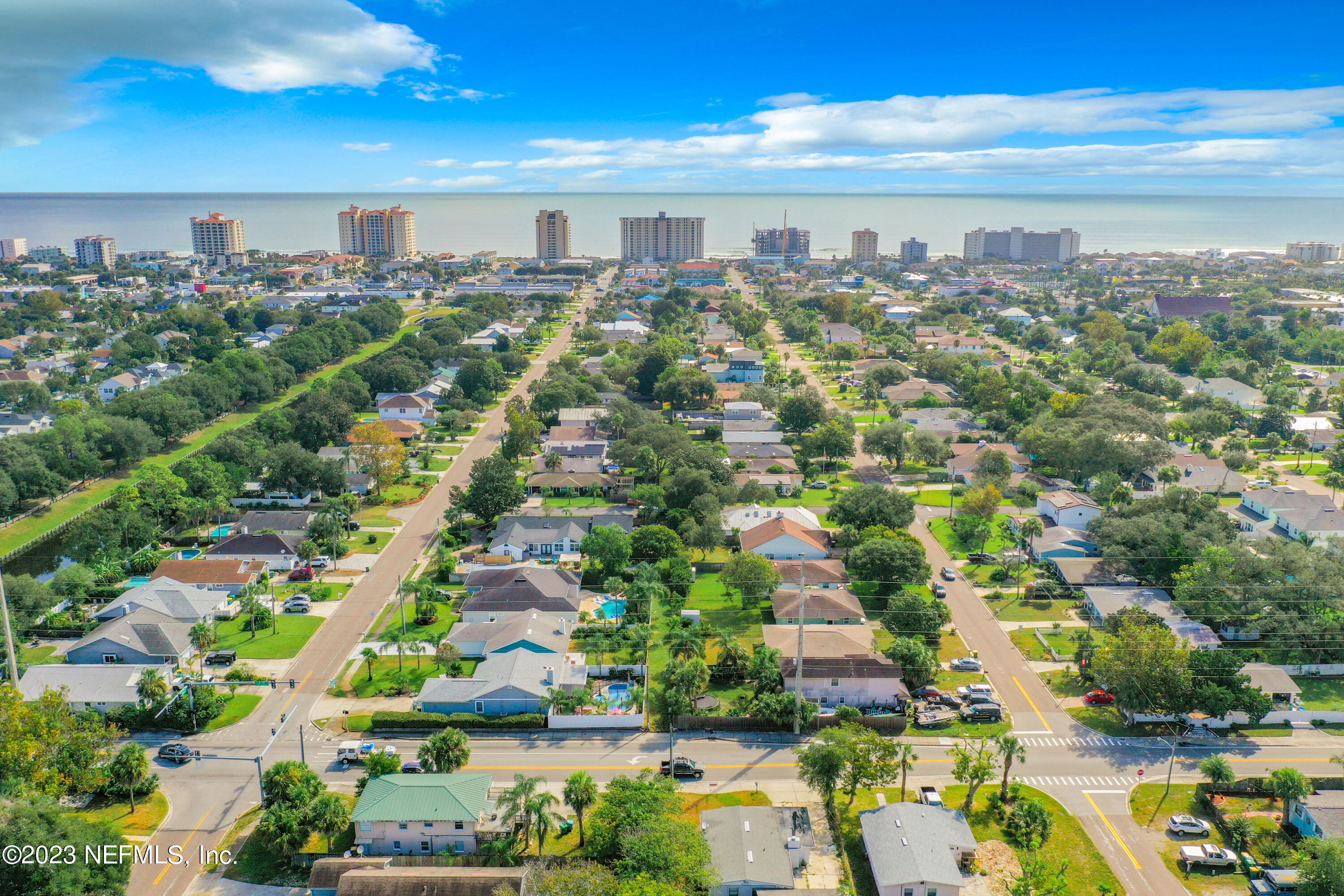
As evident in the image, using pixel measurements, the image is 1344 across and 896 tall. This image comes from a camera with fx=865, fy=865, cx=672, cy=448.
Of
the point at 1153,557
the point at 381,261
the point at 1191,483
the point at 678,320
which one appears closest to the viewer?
the point at 1153,557

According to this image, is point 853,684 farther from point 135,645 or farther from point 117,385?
point 117,385

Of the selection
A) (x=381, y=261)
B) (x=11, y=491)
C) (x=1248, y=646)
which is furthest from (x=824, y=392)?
(x=381, y=261)

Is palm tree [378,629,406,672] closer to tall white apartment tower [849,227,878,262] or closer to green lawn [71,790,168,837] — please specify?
green lawn [71,790,168,837]

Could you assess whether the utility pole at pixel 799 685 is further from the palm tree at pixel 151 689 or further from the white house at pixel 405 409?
the white house at pixel 405 409

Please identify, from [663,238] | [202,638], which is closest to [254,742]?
[202,638]

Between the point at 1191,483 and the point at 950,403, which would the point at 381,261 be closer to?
the point at 950,403
